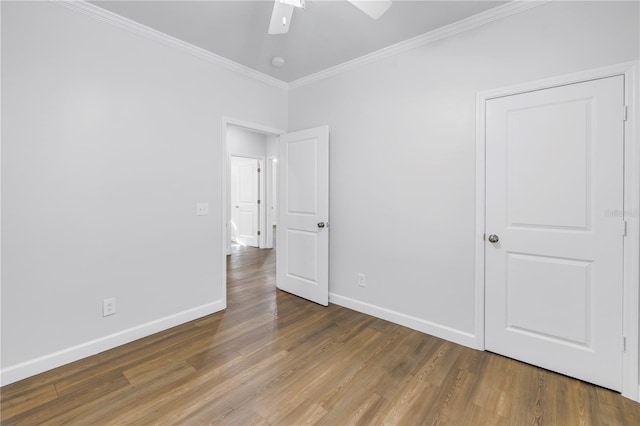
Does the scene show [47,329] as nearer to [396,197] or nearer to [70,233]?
[70,233]

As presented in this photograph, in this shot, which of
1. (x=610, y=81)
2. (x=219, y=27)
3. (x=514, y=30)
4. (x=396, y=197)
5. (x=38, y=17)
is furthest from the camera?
(x=396, y=197)

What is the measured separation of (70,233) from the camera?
2180 millimetres

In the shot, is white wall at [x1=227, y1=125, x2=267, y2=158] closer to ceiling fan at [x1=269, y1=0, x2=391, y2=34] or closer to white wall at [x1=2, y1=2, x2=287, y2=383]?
white wall at [x1=2, y1=2, x2=287, y2=383]

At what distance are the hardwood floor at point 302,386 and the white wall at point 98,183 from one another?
30 cm

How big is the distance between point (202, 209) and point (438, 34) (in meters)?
2.73

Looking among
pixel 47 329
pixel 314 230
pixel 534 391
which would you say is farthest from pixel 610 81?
pixel 47 329

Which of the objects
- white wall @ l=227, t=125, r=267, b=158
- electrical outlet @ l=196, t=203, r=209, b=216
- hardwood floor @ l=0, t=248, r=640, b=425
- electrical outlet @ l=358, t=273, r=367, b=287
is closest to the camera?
hardwood floor @ l=0, t=248, r=640, b=425

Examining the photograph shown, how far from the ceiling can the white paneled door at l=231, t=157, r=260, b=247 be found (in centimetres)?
405

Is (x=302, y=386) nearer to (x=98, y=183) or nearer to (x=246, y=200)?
(x=98, y=183)

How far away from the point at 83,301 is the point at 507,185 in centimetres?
340

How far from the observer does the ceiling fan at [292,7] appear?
1689 millimetres

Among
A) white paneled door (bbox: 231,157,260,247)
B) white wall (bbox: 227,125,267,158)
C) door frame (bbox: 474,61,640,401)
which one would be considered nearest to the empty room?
door frame (bbox: 474,61,640,401)

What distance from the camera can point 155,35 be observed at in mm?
2555

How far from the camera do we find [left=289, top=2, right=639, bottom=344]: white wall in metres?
2.01
